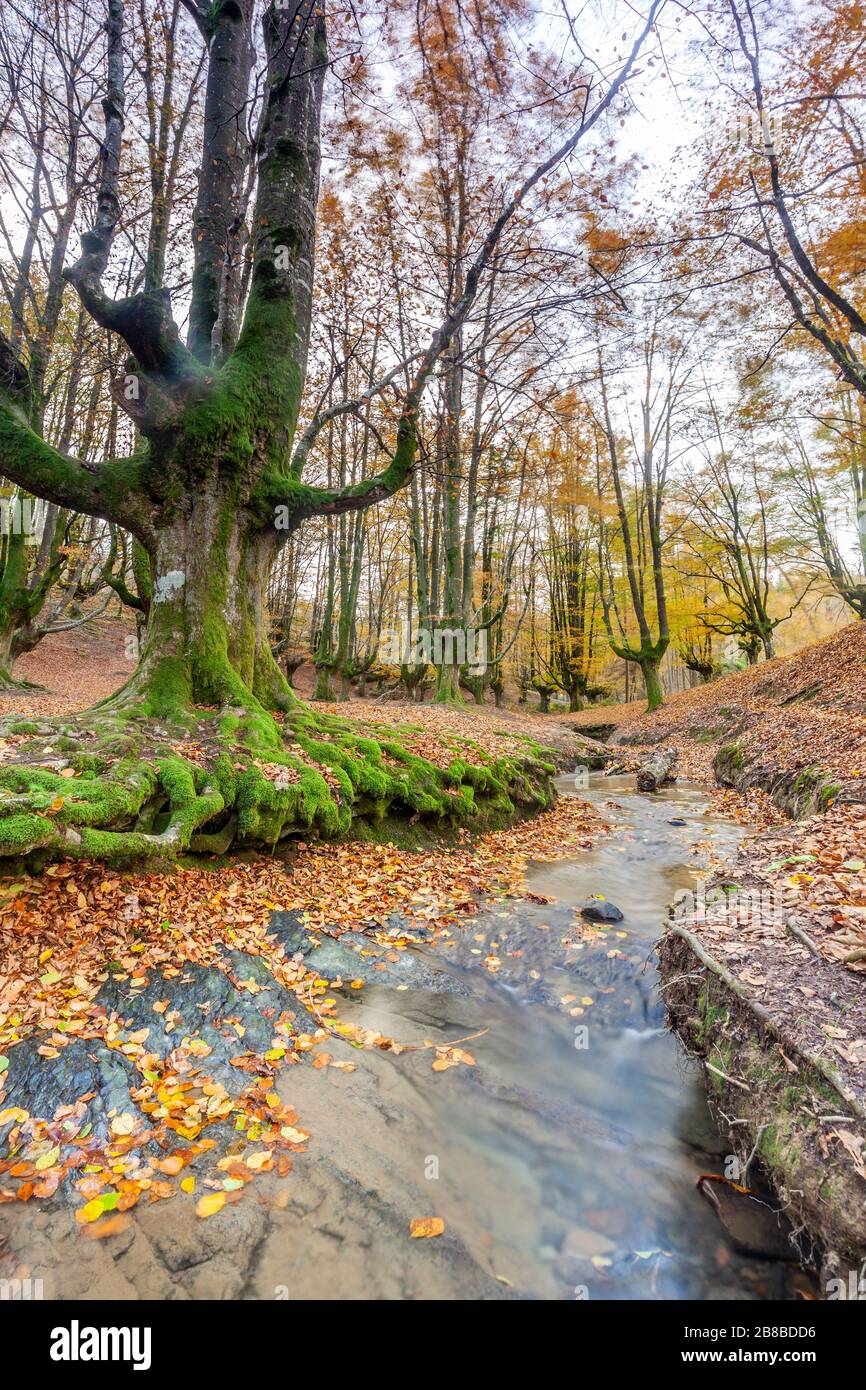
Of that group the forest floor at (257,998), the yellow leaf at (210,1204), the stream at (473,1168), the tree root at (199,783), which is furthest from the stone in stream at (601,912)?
the yellow leaf at (210,1204)

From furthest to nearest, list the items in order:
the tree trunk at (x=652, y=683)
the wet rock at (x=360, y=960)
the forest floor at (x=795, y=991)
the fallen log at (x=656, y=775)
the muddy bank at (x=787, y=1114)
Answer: the tree trunk at (x=652, y=683)
the fallen log at (x=656, y=775)
the wet rock at (x=360, y=960)
the forest floor at (x=795, y=991)
the muddy bank at (x=787, y=1114)

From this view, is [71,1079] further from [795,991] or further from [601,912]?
[601,912]

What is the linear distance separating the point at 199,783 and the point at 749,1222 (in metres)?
4.38

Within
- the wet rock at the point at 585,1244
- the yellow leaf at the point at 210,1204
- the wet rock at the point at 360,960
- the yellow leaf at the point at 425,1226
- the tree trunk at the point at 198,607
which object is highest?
the tree trunk at the point at 198,607

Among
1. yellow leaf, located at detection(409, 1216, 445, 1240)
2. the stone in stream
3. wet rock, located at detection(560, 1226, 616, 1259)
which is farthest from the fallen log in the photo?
yellow leaf, located at detection(409, 1216, 445, 1240)

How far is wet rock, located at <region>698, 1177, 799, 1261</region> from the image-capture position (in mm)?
2209

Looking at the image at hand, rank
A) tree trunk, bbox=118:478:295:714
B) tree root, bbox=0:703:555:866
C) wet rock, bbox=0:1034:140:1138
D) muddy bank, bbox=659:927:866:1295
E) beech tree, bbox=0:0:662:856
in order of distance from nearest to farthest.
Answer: muddy bank, bbox=659:927:866:1295 < wet rock, bbox=0:1034:140:1138 < tree root, bbox=0:703:555:866 < beech tree, bbox=0:0:662:856 < tree trunk, bbox=118:478:295:714

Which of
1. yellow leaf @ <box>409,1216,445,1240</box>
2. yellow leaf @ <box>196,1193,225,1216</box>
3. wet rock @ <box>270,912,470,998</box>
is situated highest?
wet rock @ <box>270,912,470,998</box>

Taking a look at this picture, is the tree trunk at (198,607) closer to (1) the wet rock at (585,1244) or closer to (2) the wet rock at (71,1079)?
(2) the wet rock at (71,1079)

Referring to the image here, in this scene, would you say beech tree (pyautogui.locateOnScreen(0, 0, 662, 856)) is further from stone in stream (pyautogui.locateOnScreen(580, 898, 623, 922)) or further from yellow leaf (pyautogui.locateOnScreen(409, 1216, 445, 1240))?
yellow leaf (pyautogui.locateOnScreen(409, 1216, 445, 1240))

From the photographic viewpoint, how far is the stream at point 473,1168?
80.3 inches

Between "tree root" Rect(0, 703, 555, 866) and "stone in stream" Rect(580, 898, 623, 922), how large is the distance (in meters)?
2.19

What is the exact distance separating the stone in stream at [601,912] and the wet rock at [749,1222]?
2684mm

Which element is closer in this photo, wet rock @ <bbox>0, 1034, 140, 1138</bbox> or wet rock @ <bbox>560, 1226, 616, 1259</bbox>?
wet rock @ <bbox>560, 1226, 616, 1259</bbox>
